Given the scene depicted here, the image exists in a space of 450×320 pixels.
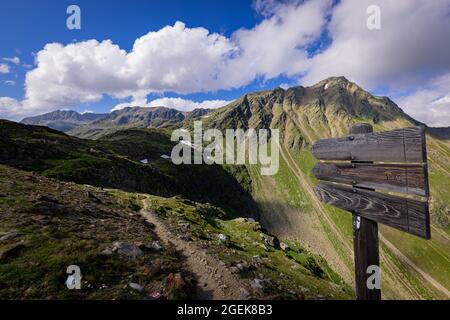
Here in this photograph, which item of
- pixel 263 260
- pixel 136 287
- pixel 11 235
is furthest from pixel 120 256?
pixel 263 260

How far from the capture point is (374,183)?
17.9ft

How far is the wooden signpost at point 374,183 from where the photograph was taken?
179 inches

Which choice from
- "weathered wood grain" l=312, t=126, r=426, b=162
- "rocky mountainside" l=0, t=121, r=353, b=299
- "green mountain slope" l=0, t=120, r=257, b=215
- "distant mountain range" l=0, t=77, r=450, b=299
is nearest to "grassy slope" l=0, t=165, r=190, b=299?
"rocky mountainside" l=0, t=121, r=353, b=299

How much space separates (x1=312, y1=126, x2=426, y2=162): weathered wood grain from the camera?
14.8ft

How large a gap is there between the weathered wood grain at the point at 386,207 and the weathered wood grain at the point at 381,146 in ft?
2.50

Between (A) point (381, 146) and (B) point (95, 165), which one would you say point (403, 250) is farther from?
(A) point (381, 146)

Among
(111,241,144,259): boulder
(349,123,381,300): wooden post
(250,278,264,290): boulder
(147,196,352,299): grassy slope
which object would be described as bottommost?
(147,196,352,299): grassy slope

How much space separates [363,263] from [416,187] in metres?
2.27

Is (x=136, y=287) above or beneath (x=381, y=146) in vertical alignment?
beneath

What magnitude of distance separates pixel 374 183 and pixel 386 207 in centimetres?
55

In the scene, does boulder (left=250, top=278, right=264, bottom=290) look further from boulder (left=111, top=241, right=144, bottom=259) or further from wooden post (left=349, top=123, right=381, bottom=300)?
wooden post (left=349, top=123, right=381, bottom=300)
